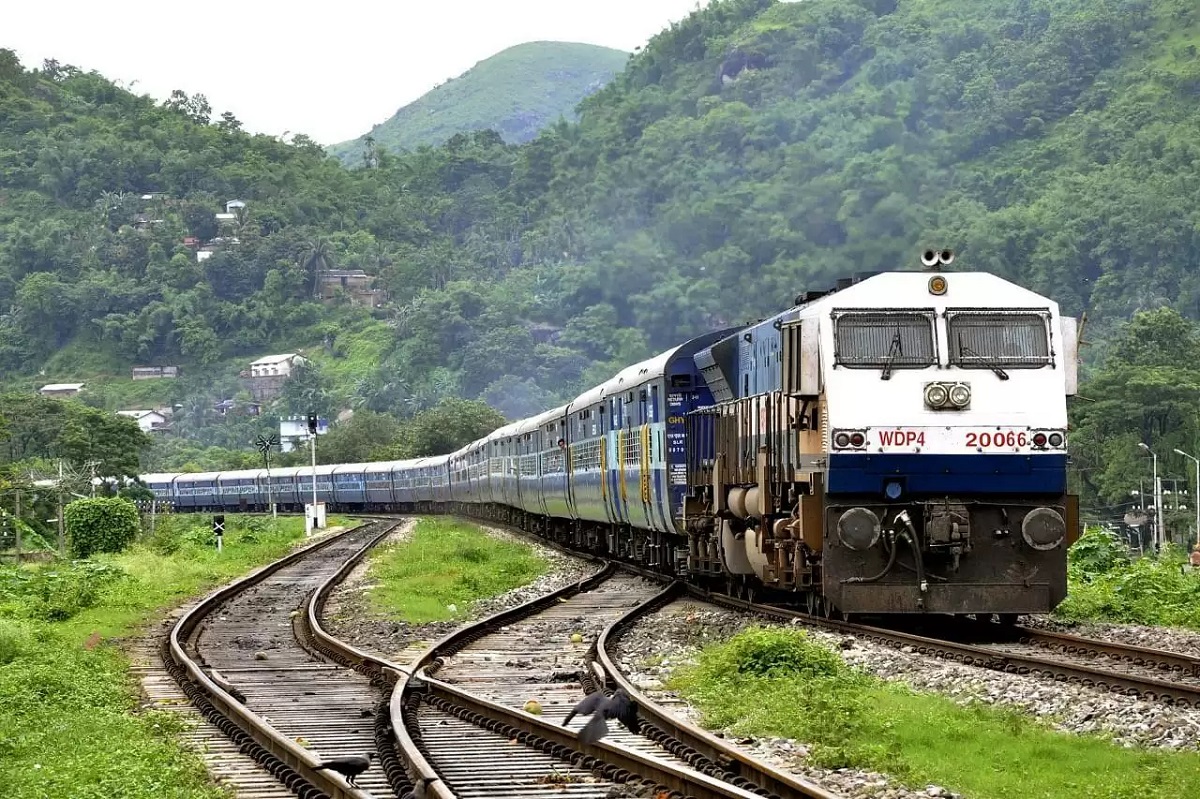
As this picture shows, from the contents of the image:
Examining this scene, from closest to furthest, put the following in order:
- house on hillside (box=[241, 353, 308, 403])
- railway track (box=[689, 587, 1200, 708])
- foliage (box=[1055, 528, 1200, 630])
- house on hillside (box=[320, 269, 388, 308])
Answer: railway track (box=[689, 587, 1200, 708]), foliage (box=[1055, 528, 1200, 630]), house on hillside (box=[241, 353, 308, 403]), house on hillside (box=[320, 269, 388, 308])

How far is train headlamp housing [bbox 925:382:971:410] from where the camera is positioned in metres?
14.9

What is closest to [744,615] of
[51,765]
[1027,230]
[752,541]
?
[752,541]

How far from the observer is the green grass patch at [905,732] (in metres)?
8.70

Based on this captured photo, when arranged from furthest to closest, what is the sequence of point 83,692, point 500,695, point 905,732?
point 83,692, point 500,695, point 905,732

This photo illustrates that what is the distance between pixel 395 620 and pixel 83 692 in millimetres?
7346

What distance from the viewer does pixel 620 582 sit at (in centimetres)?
2598

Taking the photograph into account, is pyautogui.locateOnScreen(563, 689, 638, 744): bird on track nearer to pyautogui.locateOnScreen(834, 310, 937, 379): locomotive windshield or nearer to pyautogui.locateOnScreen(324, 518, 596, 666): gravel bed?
pyautogui.locateOnScreen(324, 518, 596, 666): gravel bed

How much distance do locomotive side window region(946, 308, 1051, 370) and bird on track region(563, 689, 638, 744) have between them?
20.3 ft

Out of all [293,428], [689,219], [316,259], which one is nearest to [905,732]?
[689,219]

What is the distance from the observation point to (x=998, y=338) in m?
15.2

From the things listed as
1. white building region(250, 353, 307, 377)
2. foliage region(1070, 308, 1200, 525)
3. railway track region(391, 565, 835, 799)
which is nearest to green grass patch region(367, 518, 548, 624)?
railway track region(391, 565, 835, 799)

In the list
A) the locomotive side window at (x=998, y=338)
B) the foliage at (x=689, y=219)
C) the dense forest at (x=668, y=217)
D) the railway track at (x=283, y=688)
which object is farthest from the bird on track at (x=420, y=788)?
the dense forest at (x=668, y=217)

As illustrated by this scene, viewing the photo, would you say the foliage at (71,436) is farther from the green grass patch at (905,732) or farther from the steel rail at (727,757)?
the steel rail at (727,757)

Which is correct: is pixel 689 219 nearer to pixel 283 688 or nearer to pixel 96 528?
pixel 96 528
